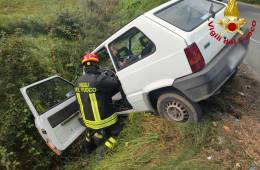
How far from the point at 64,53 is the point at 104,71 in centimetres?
364

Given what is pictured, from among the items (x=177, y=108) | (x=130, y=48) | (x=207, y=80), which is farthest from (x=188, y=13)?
(x=177, y=108)

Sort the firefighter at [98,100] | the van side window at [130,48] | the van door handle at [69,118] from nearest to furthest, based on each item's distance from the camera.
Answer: the van side window at [130,48] → the firefighter at [98,100] → the van door handle at [69,118]

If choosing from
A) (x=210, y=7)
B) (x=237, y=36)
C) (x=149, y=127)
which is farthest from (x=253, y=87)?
(x=149, y=127)

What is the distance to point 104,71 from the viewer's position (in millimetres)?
5281

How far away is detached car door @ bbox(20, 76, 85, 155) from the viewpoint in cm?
526

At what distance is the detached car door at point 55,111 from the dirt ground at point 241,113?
2559 millimetres

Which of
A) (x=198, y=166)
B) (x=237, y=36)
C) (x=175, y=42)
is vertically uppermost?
(x=175, y=42)

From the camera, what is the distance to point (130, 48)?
16.8ft

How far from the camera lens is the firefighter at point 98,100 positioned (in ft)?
16.4

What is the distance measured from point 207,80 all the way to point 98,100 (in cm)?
192

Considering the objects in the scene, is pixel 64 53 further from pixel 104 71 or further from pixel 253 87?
pixel 253 87

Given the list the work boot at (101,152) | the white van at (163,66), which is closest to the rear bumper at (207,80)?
the white van at (163,66)

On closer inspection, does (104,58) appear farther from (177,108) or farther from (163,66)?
(177,108)

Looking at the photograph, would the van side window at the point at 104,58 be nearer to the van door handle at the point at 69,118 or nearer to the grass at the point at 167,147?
the van door handle at the point at 69,118
